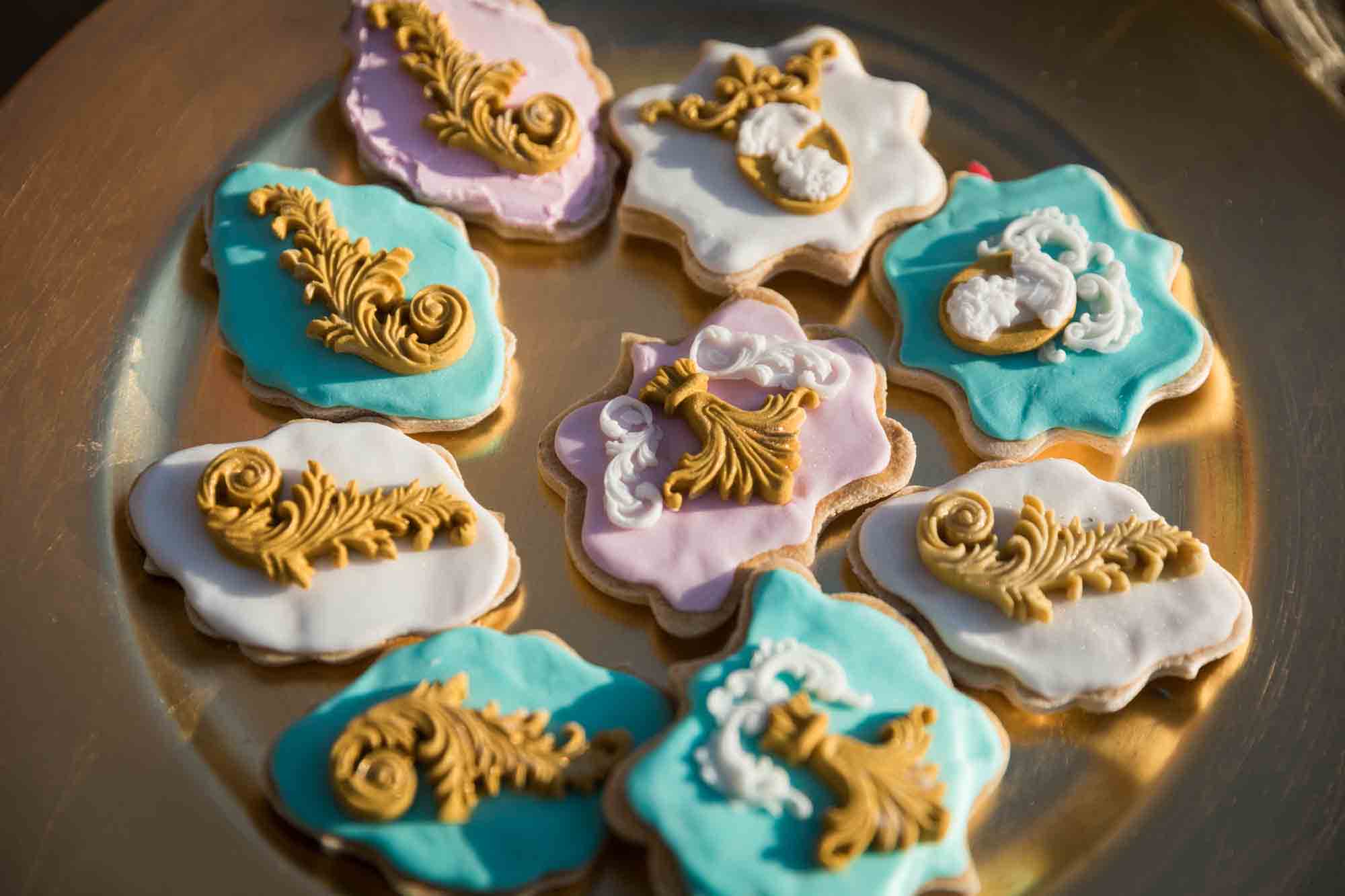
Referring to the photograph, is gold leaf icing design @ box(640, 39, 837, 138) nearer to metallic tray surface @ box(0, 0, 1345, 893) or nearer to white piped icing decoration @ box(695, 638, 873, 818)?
metallic tray surface @ box(0, 0, 1345, 893)

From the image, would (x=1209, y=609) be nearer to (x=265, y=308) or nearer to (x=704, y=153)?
(x=704, y=153)

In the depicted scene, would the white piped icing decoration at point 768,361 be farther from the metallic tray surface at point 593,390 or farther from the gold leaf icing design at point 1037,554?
the gold leaf icing design at point 1037,554

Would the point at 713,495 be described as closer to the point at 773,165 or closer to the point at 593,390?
the point at 593,390

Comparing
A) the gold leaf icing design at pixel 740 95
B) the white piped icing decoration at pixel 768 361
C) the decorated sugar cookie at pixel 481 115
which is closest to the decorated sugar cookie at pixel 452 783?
the white piped icing decoration at pixel 768 361

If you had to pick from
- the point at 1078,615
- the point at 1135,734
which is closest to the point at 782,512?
the point at 1078,615

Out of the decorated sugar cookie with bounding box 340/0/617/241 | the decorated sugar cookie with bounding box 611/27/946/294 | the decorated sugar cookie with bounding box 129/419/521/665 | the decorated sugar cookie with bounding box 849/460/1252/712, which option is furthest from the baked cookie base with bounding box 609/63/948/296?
the decorated sugar cookie with bounding box 129/419/521/665

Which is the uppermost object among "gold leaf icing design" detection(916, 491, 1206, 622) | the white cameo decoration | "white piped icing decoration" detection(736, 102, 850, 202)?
the white cameo decoration
